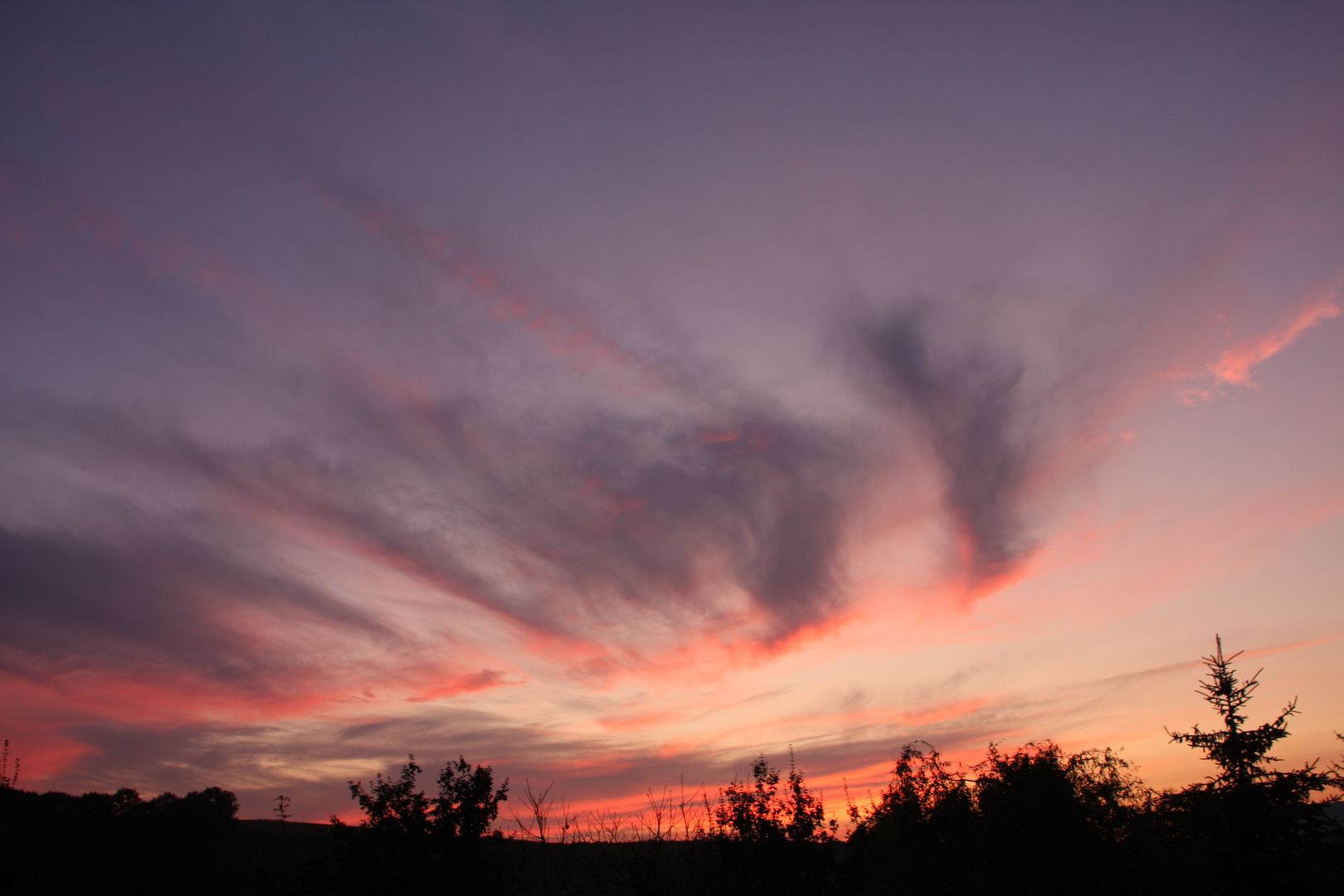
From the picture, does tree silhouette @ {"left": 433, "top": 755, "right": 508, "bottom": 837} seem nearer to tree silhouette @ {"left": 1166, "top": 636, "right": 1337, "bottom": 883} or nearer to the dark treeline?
the dark treeline

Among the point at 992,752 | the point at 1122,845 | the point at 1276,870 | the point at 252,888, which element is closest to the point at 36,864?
the point at 252,888

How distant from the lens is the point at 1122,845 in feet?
103

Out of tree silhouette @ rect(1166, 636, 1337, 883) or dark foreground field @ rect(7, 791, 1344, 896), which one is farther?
tree silhouette @ rect(1166, 636, 1337, 883)

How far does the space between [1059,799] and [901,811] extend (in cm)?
1282

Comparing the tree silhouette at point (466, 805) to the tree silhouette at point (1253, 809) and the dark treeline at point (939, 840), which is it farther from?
the tree silhouette at point (1253, 809)

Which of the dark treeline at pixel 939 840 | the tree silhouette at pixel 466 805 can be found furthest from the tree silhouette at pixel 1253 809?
the tree silhouette at pixel 466 805

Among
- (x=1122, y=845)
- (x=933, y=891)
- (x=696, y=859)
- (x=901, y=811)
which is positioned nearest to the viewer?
(x=696, y=859)

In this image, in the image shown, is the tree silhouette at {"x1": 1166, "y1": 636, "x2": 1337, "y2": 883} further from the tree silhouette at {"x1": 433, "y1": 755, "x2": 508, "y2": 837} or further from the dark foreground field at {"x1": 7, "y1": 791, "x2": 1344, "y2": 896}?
the tree silhouette at {"x1": 433, "y1": 755, "x2": 508, "y2": 837}

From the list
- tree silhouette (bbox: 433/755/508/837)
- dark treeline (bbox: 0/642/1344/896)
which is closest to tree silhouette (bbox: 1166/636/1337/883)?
dark treeline (bbox: 0/642/1344/896)

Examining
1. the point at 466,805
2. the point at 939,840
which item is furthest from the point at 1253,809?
the point at 466,805

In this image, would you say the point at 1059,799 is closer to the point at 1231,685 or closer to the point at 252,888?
the point at 1231,685

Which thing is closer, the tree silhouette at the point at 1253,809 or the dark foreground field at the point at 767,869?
the dark foreground field at the point at 767,869

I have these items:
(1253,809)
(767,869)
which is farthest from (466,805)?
(1253,809)

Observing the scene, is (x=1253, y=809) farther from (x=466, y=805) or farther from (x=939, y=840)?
(x=466, y=805)
